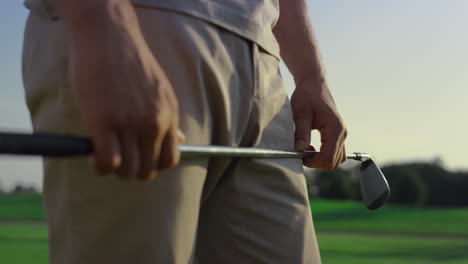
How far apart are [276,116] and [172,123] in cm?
51

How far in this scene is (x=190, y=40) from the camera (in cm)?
118

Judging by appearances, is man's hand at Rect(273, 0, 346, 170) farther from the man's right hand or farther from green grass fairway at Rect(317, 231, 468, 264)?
green grass fairway at Rect(317, 231, 468, 264)

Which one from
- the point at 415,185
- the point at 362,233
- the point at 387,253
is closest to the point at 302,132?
the point at 387,253

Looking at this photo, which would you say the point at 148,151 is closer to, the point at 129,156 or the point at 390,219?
the point at 129,156

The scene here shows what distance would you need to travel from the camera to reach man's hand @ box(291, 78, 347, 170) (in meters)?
1.62

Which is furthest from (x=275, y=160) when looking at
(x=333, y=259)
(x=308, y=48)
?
(x=333, y=259)

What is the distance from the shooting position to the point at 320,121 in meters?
1.67

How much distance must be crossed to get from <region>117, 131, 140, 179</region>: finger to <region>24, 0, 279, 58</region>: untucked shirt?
333 mm

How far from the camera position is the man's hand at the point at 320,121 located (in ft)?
5.30

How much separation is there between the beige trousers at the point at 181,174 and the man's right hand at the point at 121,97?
5.3 inches

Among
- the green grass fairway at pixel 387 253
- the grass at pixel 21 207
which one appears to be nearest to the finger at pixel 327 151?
the green grass fairway at pixel 387 253

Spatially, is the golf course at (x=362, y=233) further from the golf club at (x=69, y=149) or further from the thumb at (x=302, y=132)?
the golf club at (x=69, y=149)

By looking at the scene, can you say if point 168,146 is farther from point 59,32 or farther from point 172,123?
point 59,32

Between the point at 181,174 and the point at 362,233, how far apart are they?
1341 centimetres
